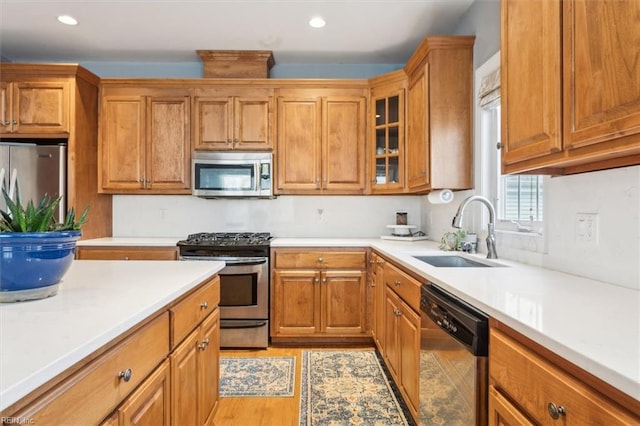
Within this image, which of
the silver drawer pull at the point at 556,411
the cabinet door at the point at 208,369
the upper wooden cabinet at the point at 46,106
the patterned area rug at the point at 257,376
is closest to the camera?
the silver drawer pull at the point at 556,411

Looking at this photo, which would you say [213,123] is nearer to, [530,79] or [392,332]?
[392,332]

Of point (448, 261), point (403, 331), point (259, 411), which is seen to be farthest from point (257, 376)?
point (448, 261)

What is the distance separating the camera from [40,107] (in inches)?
123

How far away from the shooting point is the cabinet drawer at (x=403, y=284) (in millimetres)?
1797

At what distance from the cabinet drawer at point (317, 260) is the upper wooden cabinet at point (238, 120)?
1.05 meters

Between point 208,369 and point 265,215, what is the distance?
2.11 meters

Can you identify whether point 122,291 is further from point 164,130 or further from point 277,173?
point 164,130

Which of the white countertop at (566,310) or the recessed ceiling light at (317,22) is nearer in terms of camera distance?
the white countertop at (566,310)

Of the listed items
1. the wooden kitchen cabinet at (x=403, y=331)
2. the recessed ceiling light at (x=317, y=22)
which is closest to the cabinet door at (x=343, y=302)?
the wooden kitchen cabinet at (x=403, y=331)

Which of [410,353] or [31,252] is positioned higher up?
[31,252]

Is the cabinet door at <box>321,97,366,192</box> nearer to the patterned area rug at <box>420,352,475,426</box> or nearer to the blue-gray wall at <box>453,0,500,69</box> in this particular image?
the blue-gray wall at <box>453,0,500,69</box>

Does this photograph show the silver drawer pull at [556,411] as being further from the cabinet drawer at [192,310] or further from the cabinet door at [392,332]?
the cabinet door at [392,332]

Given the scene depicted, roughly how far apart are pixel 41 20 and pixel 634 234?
400 cm

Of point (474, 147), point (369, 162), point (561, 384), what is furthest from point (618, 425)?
point (369, 162)
